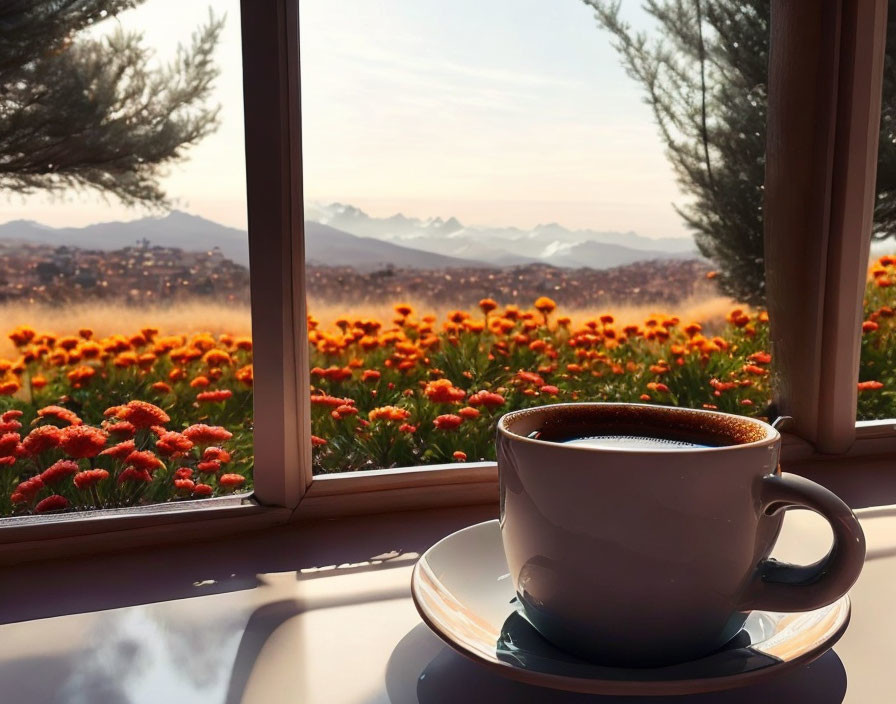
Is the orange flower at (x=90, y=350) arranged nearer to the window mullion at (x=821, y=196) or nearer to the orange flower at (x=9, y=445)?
the orange flower at (x=9, y=445)

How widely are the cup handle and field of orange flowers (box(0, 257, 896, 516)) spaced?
1.74 ft

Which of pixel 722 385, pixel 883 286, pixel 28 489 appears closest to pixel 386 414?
pixel 28 489

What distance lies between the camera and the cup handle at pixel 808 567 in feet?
1.26

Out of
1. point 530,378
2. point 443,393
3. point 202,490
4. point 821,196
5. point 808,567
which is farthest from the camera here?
point 530,378

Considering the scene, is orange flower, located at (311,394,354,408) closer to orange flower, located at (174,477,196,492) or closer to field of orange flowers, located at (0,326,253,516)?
field of orange flowers, located at (0,326,253,516)

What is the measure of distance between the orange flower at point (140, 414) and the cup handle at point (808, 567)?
643 millimetres

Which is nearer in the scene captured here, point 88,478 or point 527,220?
point 88,478

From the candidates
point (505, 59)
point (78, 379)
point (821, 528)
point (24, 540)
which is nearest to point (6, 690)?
point (24, 540)

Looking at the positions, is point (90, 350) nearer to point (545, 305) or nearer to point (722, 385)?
point (545, 305)

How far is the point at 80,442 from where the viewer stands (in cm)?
76

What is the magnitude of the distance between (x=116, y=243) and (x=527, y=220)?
1.92 ft

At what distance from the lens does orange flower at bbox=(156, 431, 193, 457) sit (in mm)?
791

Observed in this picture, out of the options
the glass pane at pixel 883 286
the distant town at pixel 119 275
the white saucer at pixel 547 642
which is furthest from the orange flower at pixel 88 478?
the glass pane at pixel 883 286

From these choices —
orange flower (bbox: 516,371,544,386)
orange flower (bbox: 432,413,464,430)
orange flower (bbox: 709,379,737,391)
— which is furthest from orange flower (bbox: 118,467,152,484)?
orange flower (bbox: 709,379,737,391)
